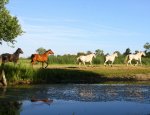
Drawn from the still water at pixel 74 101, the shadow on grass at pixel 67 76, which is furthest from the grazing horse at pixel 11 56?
the still water at pixel 74 101

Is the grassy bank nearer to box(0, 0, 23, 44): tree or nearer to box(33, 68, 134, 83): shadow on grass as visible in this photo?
box(33, 68, 134, 83): shadow on grass

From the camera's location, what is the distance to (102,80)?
1593 inches

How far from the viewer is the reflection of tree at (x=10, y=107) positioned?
20.2 meters

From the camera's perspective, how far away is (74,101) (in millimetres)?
24062

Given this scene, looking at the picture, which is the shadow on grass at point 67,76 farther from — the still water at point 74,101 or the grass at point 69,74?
the still water at point 74,101

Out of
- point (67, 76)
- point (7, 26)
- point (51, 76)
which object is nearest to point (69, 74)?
point (67, 76)

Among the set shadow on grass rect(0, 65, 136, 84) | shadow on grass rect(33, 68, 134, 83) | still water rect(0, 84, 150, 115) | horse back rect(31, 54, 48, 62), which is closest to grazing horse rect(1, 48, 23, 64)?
shadow on grass rect(0, 65, 136, 84)

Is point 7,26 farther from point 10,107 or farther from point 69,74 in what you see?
point 10,107

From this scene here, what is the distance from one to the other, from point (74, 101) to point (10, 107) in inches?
160

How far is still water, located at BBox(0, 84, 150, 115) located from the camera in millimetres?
20639

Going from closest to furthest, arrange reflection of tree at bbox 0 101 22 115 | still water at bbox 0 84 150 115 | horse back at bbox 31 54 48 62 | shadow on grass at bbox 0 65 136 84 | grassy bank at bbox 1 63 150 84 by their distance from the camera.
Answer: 1. reflection of tree at bbox 0 101 22 115
2. still water at bbox 0 84 150 115
3. shadow on grass at bbox 0 65 136 84
4. grassy bank at bbox 1 63 150 84
5. horse back at bbox 31 54 48 62

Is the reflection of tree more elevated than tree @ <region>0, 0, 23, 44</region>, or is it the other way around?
tree @ <region>0, 0, 23, 44</region>

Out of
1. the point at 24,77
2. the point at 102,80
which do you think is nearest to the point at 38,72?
the point at 24,77

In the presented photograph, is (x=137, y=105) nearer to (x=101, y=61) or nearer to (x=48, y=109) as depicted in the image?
(x=48, y=109)
